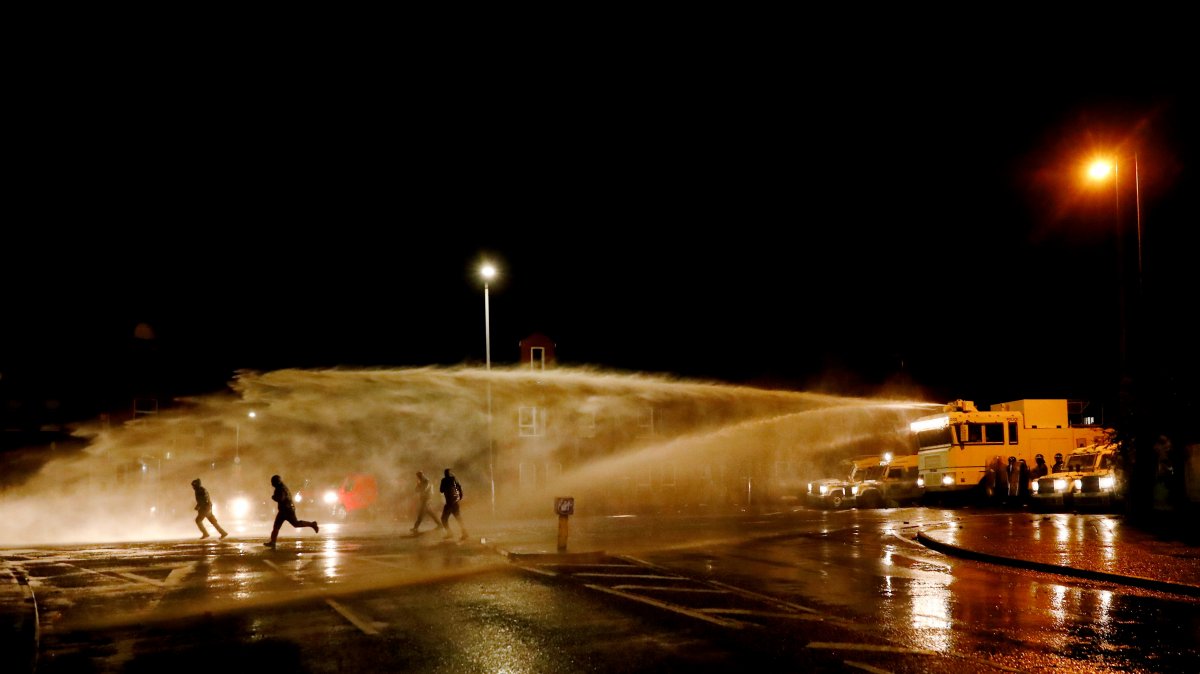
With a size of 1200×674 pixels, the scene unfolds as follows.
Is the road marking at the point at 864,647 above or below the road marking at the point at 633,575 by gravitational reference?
above

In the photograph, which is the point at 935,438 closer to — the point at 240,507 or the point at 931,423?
the point at 931,423

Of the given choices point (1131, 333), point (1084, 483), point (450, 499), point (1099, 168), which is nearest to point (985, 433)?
point (1084, 483)

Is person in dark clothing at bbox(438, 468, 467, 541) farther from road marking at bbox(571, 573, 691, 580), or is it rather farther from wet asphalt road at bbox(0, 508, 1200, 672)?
road marking at bbox(571, 573, 691, 580)

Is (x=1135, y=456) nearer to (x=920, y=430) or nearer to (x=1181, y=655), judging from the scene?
(x=920, y=430)

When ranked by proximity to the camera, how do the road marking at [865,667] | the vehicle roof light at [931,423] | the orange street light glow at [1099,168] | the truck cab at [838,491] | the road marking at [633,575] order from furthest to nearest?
the truck cab at [838,491], the vehicle roof light at [931,423], the orange street light glow at [1099,168], the road marking at [633,575], the road marking at [865,667]

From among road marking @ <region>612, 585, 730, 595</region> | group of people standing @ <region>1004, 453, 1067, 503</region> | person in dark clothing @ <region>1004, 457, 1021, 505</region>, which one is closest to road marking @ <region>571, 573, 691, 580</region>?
road marking @ <region>612, 585, 730, 595</region>

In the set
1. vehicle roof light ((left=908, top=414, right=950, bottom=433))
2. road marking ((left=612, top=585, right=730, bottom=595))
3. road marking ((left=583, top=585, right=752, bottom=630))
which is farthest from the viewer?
vehicle roof light ((left=908, top=414, right=950, bottom=433))

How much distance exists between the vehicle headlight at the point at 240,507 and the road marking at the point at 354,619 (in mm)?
28074

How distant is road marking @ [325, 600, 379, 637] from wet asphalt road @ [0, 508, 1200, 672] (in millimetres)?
49

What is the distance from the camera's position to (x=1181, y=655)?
7.62 metres

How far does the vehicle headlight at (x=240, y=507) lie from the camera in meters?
36.3

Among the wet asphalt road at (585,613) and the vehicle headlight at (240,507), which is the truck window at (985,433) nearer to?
the wet asphalt road at (585,613)

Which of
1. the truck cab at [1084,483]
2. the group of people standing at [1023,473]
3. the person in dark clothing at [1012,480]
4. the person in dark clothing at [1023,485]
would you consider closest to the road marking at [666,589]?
the truck cab at [1084,483]

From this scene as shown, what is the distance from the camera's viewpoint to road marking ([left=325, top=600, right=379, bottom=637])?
8.77 metres
